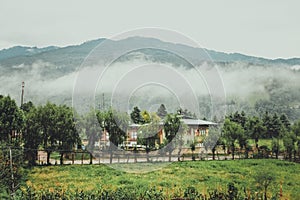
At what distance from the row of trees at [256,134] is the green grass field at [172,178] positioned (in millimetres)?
1441

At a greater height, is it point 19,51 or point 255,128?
point 19,51

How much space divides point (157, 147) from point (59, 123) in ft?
11.2

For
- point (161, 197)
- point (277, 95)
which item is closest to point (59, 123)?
point (161, 197)

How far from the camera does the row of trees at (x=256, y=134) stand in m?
13.4

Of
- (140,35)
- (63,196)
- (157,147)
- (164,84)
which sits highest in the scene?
(140,35)

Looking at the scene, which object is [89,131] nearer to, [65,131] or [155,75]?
[65,131]

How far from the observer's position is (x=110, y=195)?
806 centimetres

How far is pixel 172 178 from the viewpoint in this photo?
10.1 meters

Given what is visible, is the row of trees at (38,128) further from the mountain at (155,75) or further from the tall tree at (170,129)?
the tall tree at (170,129)

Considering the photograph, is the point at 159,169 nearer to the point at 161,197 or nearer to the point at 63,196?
the point at 161,197

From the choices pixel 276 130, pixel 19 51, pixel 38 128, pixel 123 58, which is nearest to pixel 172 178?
pixel 38 128

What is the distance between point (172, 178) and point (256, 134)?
23.4 ft

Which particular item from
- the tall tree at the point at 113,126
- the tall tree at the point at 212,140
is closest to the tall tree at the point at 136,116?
the tall tree at the point at 113,126

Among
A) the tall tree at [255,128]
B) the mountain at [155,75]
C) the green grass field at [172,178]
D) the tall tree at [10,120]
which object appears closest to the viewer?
the green grass field at [172,178]
